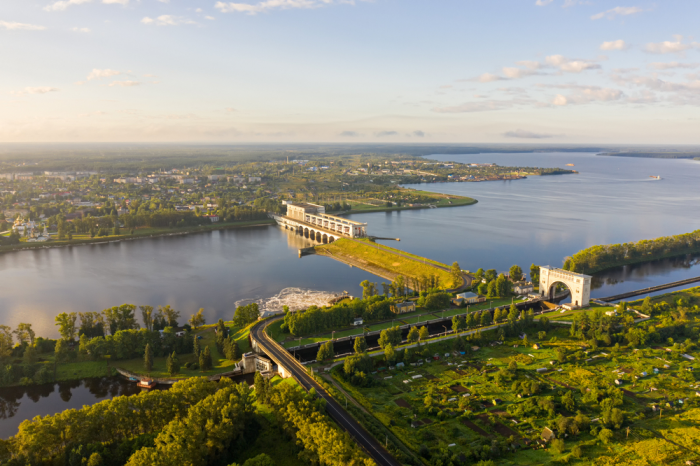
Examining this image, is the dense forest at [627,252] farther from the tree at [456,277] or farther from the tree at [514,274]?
the tree at [456,277]

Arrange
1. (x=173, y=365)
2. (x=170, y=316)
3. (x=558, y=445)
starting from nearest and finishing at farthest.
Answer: (x=558, y=445)
(x=173, y=365)
(x=170, y=316)

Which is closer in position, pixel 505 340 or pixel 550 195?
pixel 505 340

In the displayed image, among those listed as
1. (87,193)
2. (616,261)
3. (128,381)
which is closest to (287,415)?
(128,381)

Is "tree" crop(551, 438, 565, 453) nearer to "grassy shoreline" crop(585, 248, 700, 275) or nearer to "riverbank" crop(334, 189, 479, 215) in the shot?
"grassy shoreline" crop(585, 248, 700, 275)

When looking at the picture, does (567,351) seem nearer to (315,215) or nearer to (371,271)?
(371,271)

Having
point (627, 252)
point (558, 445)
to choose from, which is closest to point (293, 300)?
point (558, 445)

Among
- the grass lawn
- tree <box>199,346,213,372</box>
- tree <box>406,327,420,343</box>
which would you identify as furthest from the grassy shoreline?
tree <box>199,346,213,372</box>

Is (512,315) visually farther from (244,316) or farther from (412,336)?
(244,316)
